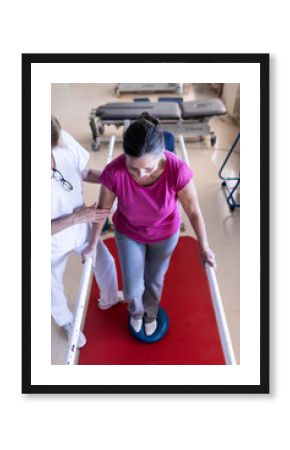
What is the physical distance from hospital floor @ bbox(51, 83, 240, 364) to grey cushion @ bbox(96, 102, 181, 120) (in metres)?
0.17

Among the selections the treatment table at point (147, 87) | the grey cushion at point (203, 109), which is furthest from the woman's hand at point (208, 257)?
the grey cushion at point (203, 109)

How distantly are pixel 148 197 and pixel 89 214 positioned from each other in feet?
0.87

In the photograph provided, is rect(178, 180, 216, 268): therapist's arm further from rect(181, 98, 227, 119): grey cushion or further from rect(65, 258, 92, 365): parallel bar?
rect(181, 98, 227, 119): grey cushion

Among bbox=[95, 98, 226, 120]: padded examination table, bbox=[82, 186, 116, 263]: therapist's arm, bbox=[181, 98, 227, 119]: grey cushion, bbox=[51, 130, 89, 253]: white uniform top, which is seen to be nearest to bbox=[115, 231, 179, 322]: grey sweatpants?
bbox=[82, 186, 116, 263]: therapist's arm

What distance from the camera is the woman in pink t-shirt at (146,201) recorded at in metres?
1.17

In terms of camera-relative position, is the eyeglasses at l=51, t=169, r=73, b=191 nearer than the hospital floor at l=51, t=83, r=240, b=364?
Yes

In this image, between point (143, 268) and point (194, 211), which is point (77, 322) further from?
point (194, 211)

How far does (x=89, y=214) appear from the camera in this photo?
4.85 feet

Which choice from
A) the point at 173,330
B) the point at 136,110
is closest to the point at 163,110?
the point at 136,110

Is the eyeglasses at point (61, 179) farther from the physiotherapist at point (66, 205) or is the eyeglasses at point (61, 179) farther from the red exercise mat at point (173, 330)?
the red exercise mat at point (173, 330)

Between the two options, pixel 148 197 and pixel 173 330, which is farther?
pixel 173 330

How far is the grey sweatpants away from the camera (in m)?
1.60
